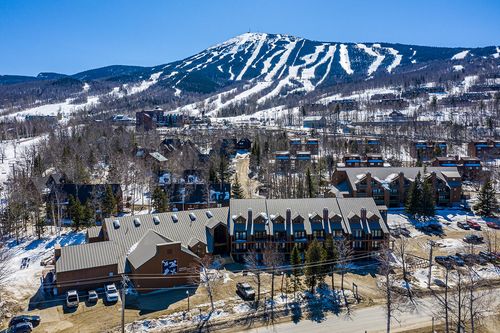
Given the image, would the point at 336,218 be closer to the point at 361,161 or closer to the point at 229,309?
the point at 229,309

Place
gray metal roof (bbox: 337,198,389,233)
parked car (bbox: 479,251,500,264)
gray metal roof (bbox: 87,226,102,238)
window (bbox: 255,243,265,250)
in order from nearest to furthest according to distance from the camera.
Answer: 1. gray metal roof (bbox: 87,226,102,238)
2. parked car (bbox: 479,251,500,264)
3. window (bbox: 255,243,265,250)
4. gray metal roof (bbox: 337,198,389,233)

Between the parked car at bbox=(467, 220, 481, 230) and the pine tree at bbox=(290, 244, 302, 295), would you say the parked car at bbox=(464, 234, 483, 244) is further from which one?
the pine tree at bbox=(290, 244, 302, 295)

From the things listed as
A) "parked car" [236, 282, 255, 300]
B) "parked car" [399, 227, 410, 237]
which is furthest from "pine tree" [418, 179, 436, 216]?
"parked car" [236, 282, 255, 300]

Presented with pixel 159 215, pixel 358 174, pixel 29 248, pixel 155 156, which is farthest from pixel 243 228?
pixel 155 156

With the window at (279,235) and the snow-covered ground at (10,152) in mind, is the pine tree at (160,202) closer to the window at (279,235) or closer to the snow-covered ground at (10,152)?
the window at (279,235)

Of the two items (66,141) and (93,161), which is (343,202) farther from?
(66,141)

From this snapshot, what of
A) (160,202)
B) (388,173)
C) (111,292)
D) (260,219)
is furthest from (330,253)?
(388,173)
